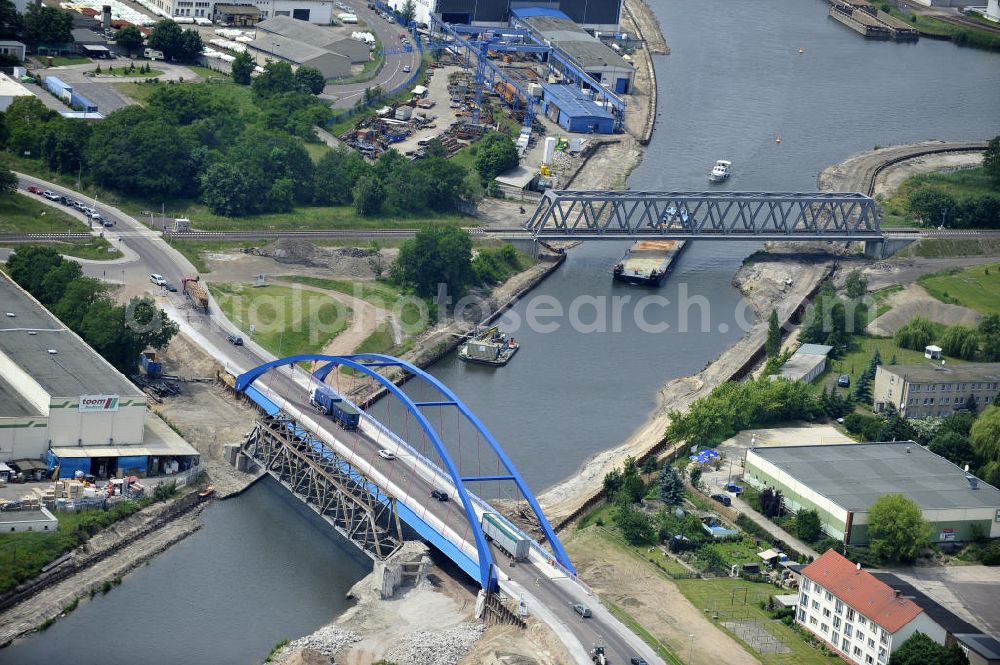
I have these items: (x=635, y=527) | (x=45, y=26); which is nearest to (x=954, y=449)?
(x=635, y=527)

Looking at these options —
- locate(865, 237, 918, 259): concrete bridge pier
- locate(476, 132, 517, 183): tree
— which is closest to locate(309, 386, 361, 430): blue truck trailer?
locate(476, 132, 517, 183): tree

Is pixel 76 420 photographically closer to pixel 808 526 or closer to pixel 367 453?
pixel 367 453

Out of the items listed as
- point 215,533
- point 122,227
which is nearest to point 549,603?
point 215,533

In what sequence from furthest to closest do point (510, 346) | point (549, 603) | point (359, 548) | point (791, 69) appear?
point (791, 69)
point (510, 346)
point (359, 548)
point (549, 603)

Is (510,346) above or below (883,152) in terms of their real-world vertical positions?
below

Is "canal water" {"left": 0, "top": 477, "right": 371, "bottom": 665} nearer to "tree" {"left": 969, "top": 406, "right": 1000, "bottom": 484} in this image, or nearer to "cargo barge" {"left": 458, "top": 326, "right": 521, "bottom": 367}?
"cargo barge" {"left": 458, "top": 326, "right": 521, "bottom": 367}

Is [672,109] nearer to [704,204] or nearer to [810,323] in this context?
[704,204]

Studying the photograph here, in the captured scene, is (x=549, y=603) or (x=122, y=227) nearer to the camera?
(x=549, y=603)

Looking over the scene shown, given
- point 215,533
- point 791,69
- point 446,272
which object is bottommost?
point 215,533
